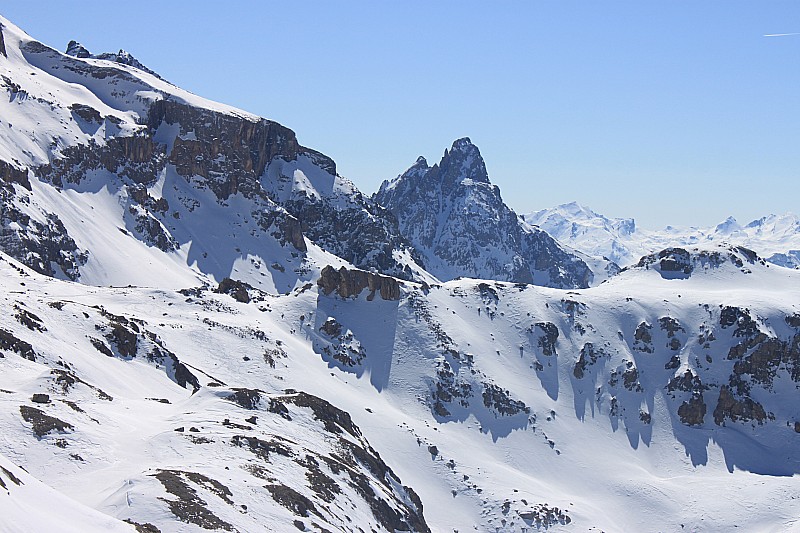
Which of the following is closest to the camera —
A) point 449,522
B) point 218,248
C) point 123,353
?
point 123,353

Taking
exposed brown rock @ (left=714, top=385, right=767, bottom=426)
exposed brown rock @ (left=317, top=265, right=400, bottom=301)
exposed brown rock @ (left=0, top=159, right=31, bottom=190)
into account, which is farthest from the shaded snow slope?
exposed brown rock @ (left=0, top=159, right=31, bottom=190)

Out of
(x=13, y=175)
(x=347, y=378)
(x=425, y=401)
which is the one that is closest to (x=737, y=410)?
(x=425, y=401)

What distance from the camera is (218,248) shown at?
186500 millimetres

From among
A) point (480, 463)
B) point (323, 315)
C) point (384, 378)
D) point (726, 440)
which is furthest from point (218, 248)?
point (726, 440)

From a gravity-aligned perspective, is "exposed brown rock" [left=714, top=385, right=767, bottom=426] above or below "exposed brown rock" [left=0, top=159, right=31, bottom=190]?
below

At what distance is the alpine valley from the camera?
4869 cm

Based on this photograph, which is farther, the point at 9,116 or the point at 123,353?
the point at 9,116

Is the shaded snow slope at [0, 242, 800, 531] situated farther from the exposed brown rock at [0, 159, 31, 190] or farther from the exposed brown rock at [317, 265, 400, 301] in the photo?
the exposed brown rock at [0, 159, 31, 190]

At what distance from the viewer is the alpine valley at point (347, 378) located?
48.7m

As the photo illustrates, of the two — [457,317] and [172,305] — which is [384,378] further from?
[172,305]

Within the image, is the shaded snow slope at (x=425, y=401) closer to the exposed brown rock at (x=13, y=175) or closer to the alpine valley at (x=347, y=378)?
the alpine valley at (x=347, y=378)

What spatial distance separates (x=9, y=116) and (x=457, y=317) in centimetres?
10908

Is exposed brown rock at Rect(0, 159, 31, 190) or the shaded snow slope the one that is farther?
exposed brown rock at Rect(0, 159, 31, 190)

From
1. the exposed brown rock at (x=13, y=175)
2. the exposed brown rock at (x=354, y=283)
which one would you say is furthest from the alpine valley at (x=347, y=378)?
the exposed brown rock at (x=13, y=175)
